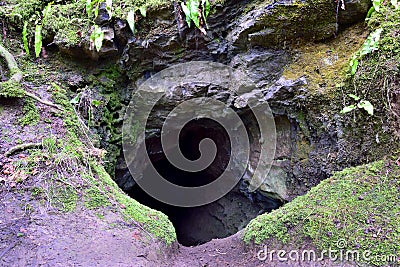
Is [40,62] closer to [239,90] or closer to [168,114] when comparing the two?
[168,114]

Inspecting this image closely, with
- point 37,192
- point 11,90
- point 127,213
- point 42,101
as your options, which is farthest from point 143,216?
point 11,90

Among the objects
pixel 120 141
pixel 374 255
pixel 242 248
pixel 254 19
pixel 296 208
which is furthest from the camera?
pixel 120 141

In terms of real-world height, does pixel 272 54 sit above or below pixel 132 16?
below

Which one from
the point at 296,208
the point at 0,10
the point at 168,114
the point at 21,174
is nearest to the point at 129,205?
the point at 21,174

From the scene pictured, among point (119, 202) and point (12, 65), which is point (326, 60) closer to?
point (119, 202)

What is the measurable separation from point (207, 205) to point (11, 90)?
4912mm

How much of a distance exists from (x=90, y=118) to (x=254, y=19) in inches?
118

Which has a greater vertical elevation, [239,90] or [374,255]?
[239,90]

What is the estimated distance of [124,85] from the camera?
5.48 m

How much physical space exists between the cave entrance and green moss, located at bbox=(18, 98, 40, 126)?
218cm

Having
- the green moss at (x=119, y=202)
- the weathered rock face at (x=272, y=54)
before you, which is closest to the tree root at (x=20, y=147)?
the green moss at (x=119, y=202)

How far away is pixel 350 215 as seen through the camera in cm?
264

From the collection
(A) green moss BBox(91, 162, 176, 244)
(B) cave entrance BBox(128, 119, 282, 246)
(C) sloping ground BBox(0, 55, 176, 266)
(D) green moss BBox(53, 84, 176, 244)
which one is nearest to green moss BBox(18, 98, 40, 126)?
(C) sloping ground BBox(0, 55, 176, 266)

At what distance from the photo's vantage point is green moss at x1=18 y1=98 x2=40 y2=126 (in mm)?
3923
